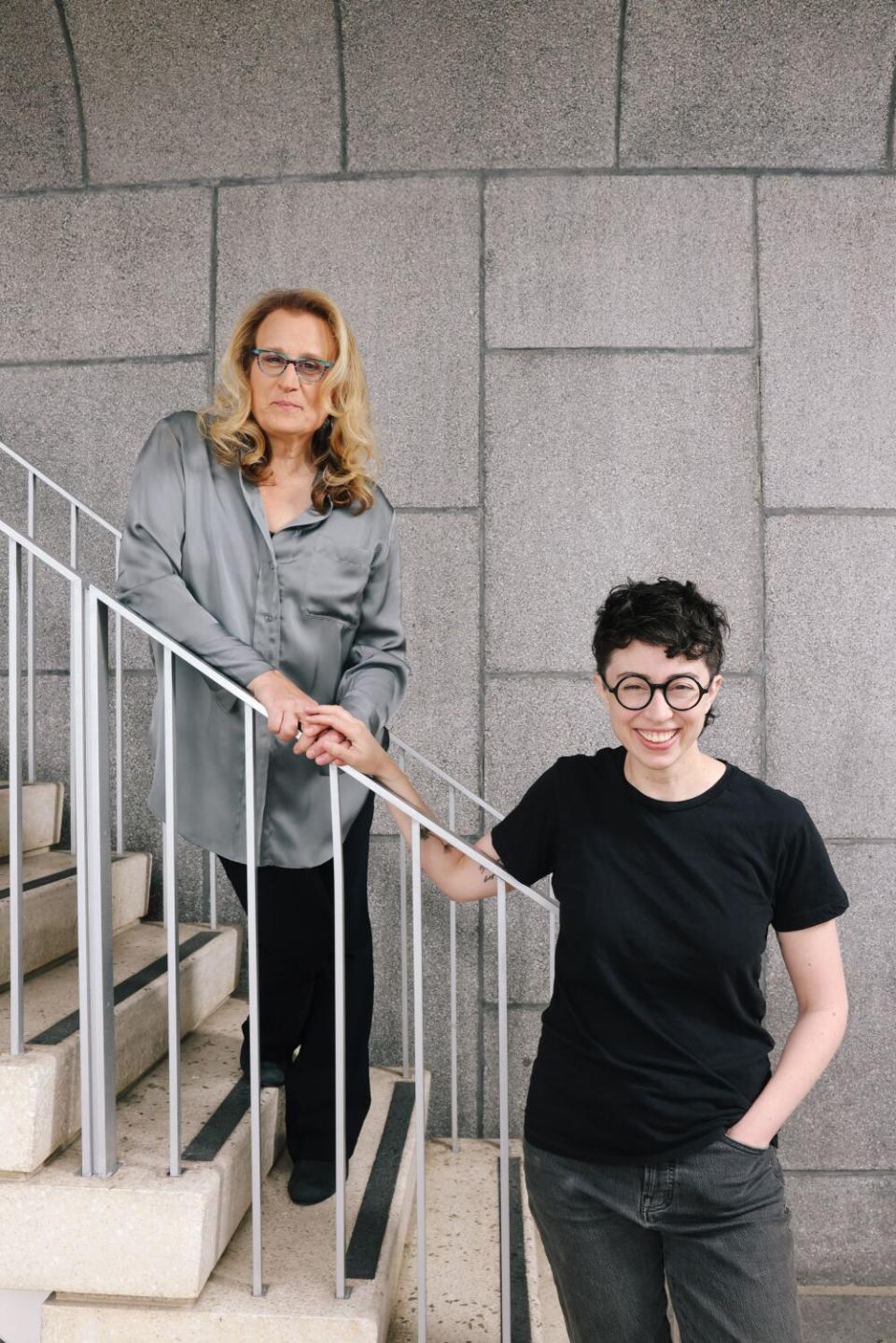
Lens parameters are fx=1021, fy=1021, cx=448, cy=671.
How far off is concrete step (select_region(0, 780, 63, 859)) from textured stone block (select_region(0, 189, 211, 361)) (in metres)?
1.35

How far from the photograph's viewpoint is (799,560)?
3078 millimetres

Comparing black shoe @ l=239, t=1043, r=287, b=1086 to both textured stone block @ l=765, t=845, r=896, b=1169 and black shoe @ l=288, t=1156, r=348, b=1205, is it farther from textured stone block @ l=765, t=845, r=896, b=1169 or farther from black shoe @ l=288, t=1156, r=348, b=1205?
textured stone block @ l=765, t=845, r=896, b=1169

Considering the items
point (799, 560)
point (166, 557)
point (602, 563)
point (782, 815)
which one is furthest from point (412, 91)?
point (782, 815)

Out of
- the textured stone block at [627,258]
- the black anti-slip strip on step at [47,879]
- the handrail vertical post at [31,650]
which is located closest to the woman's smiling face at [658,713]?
the black anti-slip strip on step at [47,879]

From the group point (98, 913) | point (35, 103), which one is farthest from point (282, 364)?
point (35, 103)

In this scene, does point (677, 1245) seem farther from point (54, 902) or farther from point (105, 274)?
point (105, 274)

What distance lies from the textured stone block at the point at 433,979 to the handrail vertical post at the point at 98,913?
4.57 ft

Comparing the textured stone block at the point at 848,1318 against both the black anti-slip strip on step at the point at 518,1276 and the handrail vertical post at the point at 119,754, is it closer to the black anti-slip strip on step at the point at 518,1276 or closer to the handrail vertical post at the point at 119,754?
the black anti-slip strip on step at the point at 518,1276

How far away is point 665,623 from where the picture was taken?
1.41 m

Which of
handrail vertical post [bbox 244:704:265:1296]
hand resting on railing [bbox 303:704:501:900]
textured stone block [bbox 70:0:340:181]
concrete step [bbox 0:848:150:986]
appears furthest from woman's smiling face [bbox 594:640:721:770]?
textured stone block [bbox 70:0:340:181]

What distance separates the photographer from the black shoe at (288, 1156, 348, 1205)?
6.52 feet

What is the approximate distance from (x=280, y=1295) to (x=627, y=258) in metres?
2.81

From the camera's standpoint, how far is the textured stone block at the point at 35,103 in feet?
10.4

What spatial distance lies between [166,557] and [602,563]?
1.61 m
